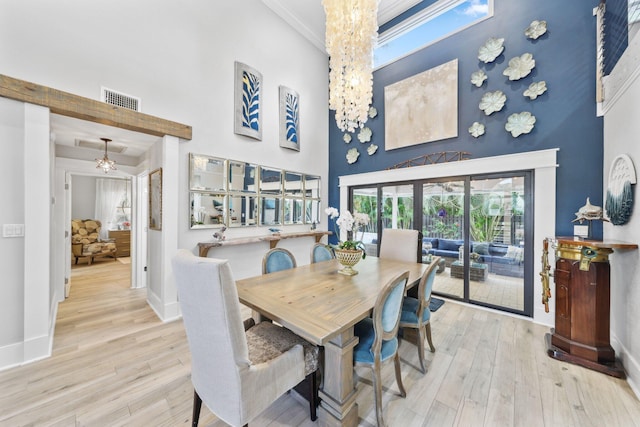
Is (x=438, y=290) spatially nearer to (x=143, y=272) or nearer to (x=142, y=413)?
(x=142, y=413)

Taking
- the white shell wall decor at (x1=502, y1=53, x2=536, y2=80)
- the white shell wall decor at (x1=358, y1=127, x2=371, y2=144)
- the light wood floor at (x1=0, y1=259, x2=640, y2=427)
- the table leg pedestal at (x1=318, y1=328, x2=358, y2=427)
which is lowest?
the light wood floor at (x1=0, y1=259, x2=640, y2=427)

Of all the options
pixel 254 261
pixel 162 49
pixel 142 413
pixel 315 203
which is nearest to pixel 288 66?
pixel 162 49

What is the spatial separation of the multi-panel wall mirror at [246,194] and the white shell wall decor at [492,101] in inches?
123

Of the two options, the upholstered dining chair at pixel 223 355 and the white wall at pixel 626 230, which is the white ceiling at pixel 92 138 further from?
the white wall at pixel 626 230

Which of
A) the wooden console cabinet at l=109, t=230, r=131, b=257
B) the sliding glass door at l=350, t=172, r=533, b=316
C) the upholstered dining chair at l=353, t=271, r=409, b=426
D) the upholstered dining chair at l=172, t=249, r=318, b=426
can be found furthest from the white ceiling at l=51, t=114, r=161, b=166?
the sliding glass door at l=350, t=172, r=533, b=316

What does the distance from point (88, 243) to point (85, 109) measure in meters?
5.32

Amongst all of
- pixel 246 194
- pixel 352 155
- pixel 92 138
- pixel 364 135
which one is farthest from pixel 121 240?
pixel 364 135

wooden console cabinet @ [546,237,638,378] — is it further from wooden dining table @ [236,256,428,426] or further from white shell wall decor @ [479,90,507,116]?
white shell wall decor @ [479,90,507,116]

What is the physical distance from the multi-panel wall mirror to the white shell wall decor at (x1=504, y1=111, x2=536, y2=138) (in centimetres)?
335

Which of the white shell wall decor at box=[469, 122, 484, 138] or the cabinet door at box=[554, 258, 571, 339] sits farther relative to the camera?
the white shell wall decor at box=[469, 122, 484, 138]

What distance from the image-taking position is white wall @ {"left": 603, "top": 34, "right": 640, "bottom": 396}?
1920mm

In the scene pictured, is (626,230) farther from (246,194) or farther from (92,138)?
(92,138)

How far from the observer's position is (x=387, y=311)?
1.52m

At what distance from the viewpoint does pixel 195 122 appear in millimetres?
3326
